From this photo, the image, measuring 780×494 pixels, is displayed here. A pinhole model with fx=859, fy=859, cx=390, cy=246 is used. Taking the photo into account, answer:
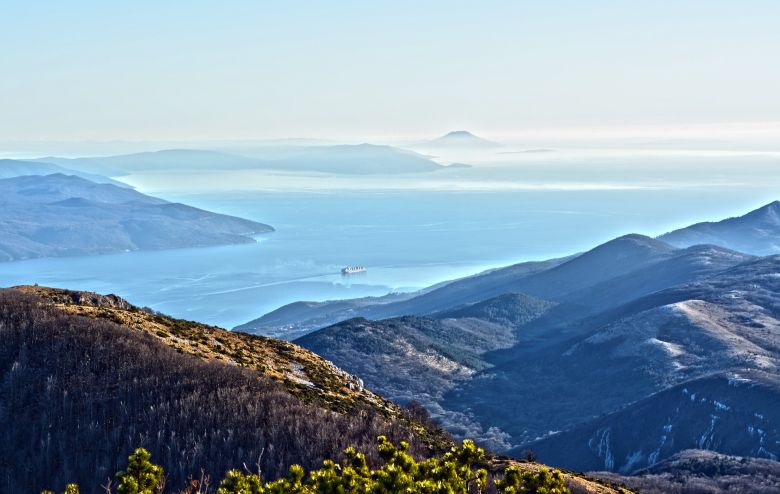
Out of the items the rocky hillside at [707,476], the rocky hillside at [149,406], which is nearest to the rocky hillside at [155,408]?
the rocky hillside at [149,406]

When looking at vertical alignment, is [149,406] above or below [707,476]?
above

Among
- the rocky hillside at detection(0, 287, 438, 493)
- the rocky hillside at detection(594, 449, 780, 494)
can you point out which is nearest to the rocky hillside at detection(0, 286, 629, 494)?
the rocky hillside at detection(0, 287, 438, 493)

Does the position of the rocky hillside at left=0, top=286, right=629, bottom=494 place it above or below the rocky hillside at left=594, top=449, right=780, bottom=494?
above

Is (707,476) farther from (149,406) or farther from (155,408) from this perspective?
(149,406)

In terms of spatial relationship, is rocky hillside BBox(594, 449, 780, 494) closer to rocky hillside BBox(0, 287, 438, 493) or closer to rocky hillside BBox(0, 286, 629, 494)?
rocky hillside BBox(0, 286, 629, 494)

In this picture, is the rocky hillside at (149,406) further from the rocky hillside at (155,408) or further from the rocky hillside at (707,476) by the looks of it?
the rocky hillside at (707,476)

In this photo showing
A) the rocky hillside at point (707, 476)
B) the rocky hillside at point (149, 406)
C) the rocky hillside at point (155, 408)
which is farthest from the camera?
the rocky hillside at point (707, 476)

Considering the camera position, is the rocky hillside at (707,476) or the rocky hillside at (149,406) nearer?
the rocky hillside at (149,406)

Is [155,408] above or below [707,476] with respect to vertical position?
→ above

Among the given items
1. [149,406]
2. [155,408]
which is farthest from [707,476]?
[149,406]

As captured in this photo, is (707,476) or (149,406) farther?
(707,476)

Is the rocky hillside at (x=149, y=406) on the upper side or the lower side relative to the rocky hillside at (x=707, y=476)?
upper

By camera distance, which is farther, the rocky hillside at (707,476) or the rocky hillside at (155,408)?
the rocky hillside at (707,476)

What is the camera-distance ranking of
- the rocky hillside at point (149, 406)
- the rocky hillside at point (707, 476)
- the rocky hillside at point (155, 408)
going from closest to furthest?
the rocky hillside at point (155, 408), the rocky hillside at point (149, 406), the rocky hillside at point (707, 476)
